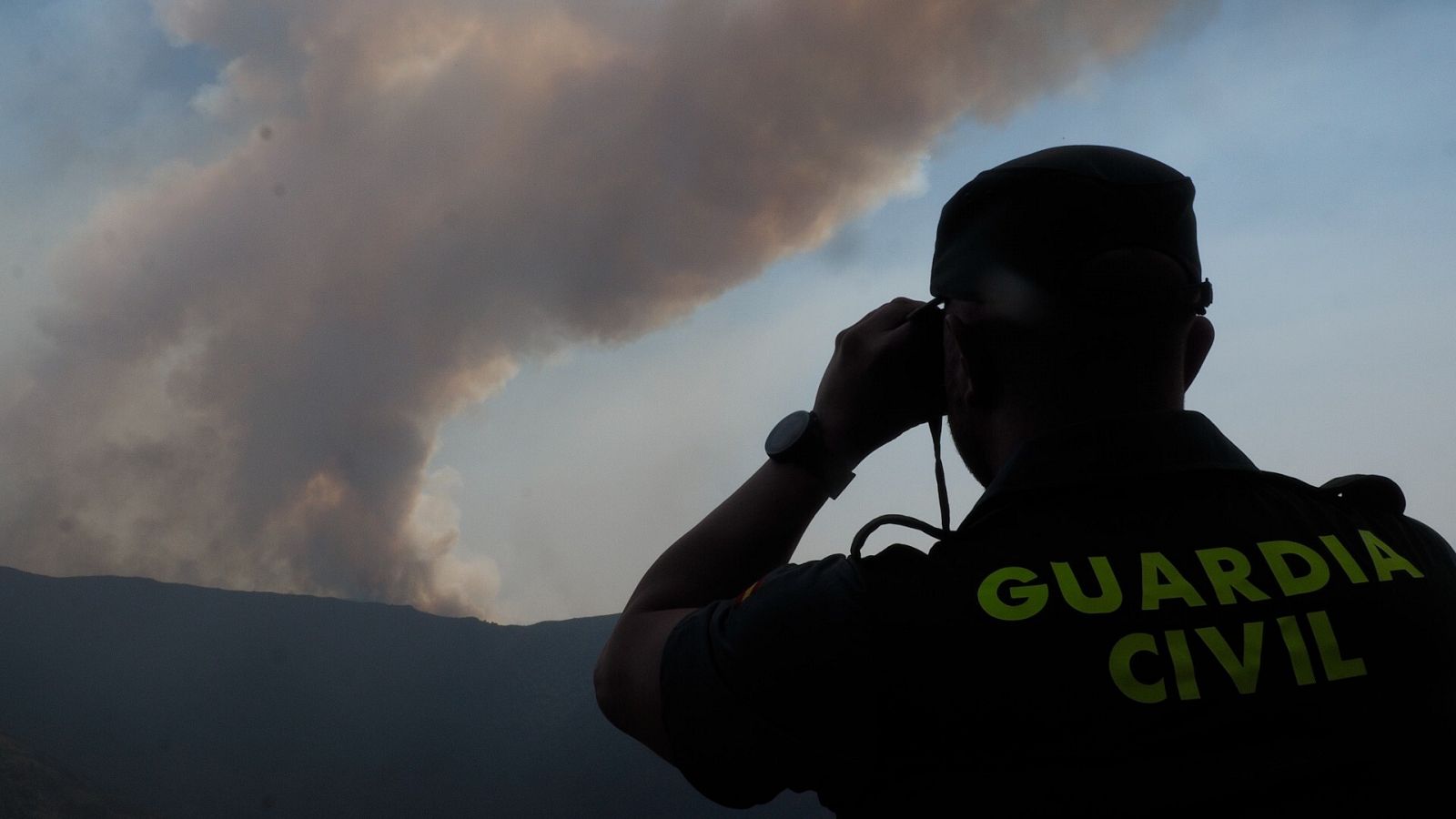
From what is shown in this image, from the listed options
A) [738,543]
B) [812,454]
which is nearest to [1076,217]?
[812,454]

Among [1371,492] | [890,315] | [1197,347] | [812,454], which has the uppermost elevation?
[890,315]

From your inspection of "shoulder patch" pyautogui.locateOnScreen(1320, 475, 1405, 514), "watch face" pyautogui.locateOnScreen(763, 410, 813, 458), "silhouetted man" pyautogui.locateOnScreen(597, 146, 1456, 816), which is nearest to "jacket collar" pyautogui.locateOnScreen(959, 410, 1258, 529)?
"silhouetted man" pyautogui.locateOnScreen(597, 146, 1456, 816)

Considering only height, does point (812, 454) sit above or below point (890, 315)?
below

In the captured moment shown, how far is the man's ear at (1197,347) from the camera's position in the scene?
6.47 feet

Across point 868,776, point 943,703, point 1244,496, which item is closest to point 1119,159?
point 1244,496

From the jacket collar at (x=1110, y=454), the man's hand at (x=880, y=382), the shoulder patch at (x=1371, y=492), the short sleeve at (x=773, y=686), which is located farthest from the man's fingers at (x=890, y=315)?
the shoulder patch at (x=1371, y=492)

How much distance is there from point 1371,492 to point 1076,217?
0.79 metres

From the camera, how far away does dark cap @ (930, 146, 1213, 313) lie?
1852 millimetres

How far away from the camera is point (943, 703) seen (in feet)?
4.82

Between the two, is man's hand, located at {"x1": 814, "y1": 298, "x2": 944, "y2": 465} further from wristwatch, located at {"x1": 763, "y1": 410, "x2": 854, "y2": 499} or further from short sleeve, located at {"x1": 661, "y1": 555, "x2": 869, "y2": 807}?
short sleeve, located at {"x1": 661, "y1": 555, "x2": 869, "y2": 807}

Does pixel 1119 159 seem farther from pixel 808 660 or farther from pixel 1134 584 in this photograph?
pixel 808 660

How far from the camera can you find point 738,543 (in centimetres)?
193

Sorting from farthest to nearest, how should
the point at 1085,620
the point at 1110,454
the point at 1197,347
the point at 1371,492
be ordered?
the point at 1197,347 < the point at 1371,492 < the point at 1110,454 < the point at 1085,620

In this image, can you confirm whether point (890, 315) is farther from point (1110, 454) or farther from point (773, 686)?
point (773, 686)
